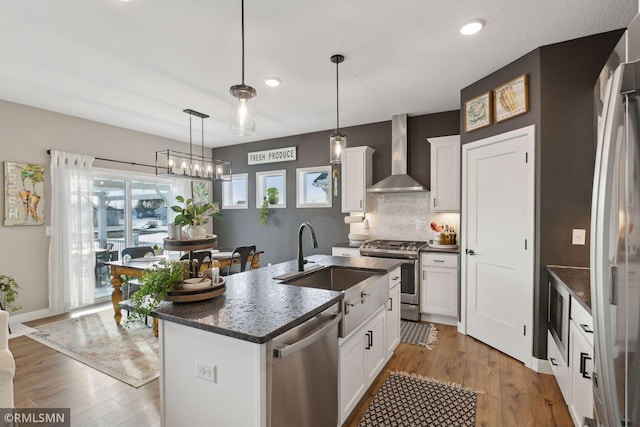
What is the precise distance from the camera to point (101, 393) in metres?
2.41

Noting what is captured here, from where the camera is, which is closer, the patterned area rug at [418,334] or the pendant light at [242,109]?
the pendant light at [242,109]

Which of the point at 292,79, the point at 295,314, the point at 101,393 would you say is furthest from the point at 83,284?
the point at 295,314

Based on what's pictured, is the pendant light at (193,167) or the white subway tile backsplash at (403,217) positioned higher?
the pendant light at (193,167)

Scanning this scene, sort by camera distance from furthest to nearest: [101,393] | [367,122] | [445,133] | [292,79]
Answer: [367,122] < [445,133] < [292,79] < [101,393]

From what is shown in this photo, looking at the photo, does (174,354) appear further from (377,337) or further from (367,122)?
(367,122)

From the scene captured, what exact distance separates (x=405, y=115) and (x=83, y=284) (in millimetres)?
5240

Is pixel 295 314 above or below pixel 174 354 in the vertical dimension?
above

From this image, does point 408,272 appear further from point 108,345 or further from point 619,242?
point 108,345

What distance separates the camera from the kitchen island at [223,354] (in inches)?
50.3

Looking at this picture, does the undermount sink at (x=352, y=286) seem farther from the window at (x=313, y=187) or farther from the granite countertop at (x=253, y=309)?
the window at (x=313, y=187)

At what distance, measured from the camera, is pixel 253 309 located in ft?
5.12

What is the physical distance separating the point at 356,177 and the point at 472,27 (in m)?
2.65

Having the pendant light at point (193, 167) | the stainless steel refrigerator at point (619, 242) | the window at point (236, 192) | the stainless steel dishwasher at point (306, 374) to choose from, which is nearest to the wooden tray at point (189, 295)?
the stainless steel dishwasher at point (306, 374)

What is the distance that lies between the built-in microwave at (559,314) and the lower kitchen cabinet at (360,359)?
124cm
